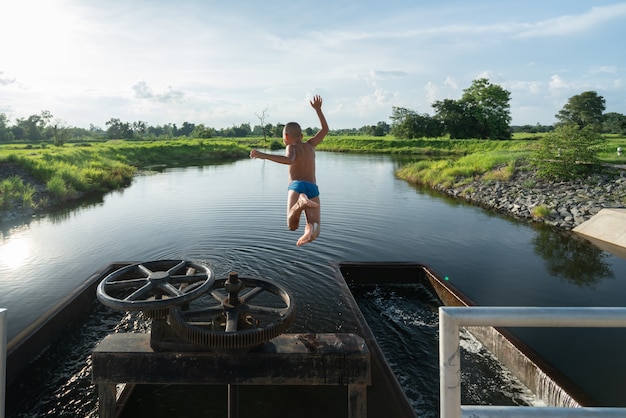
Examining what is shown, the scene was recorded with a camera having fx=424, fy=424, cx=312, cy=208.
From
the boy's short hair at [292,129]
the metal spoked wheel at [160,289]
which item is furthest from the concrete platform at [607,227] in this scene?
the boy's short hair at [292,129]

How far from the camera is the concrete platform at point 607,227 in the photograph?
56.2 feet

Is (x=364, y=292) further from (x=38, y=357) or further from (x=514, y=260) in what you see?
(x=38, y=357)

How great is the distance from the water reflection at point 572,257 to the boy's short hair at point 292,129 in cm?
1252

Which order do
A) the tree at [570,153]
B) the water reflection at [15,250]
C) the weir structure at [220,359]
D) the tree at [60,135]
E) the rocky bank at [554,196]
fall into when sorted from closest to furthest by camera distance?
the weir structure at [220,359] → the water reflection at [15,250] → the rocky bank at [554,196] → the tree at [570,153] → the tree at [60,135]

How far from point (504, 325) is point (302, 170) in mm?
2592

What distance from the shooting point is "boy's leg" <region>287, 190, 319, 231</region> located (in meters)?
3.93

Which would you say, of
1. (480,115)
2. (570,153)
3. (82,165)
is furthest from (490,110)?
(82,165)

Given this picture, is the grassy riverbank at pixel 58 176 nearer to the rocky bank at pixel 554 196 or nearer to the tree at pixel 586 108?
the rocky bank at pixel 554 196

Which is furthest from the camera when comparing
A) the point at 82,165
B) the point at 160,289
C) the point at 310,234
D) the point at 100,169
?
the point at 100,169

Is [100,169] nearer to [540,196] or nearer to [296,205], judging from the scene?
[540,196]

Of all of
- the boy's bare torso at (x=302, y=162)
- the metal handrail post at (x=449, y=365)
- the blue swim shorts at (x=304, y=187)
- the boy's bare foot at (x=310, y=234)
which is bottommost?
the metal handrail post at (x=449, y=365)

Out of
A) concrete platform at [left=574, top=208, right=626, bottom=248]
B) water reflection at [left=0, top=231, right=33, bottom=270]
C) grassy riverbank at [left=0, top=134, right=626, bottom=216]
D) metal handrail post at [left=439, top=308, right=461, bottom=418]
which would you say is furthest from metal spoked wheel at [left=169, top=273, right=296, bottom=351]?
concrete platform at [left=574, top=208, right=626, bottom=248]

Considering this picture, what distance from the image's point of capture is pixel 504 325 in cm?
203

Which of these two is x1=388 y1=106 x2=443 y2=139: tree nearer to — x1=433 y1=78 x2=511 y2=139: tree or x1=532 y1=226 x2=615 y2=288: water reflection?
x1=433 y1=78 x2=511 y2=139: tree
